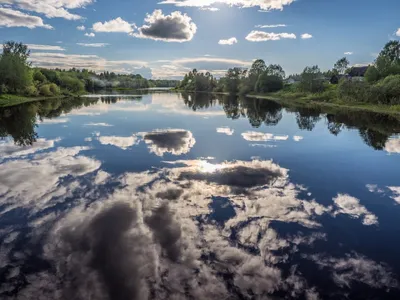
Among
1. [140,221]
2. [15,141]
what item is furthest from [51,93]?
[140,221]

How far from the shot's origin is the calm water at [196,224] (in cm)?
929

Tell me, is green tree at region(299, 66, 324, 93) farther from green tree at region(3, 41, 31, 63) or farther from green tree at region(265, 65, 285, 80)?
green tree at region(3, 41, 31, 63)

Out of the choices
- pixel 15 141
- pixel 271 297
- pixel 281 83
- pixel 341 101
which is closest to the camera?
pixel 271 297

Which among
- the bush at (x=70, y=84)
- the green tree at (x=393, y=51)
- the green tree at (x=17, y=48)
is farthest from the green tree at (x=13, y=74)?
the green tree at (x=393, y=51)

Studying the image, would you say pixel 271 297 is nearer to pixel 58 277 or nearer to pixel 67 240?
pixel 58 277

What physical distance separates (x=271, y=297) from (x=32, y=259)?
7.71 meters

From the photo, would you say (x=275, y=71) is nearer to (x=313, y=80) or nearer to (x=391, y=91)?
(x=313, y=80)

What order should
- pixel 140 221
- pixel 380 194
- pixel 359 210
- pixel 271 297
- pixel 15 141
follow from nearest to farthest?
1. pixel 271 297
2. pixel 140 221
3. pixel 359 210
4. pixel 380 194
5. pixel 15 141

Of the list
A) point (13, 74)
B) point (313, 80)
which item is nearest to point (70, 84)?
point (13, 74)

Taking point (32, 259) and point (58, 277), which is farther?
point (32, 259)

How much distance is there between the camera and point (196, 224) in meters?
13.0

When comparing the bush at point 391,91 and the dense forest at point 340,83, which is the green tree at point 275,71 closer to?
the dense forest at point 340,83

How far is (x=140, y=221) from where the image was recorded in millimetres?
13023

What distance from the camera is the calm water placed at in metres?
9.29
